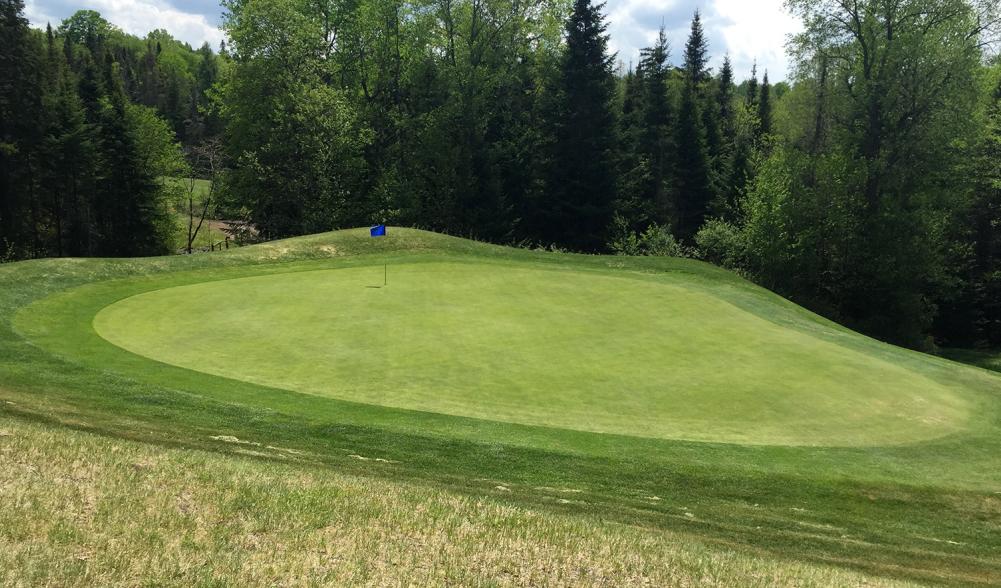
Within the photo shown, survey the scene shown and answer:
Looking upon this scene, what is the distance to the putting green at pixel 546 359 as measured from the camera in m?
11.8

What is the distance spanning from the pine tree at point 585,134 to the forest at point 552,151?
161 mm

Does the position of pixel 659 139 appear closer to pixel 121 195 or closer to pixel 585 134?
pixel 585 134

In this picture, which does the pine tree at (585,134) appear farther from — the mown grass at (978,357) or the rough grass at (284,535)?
the rough grass at (284,535)

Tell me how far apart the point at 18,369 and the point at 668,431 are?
12.3 m

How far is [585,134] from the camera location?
50.4 m

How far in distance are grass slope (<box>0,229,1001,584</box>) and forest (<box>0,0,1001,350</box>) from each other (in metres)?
27.1

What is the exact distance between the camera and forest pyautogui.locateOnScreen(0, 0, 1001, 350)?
3759 centimetres

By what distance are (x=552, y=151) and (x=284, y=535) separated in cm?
4827

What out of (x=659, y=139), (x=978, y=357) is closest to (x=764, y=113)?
(x=659, y=139)

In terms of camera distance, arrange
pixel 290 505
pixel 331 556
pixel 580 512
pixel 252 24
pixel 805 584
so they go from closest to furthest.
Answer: pixel 331 556
pixel 805 584
pixel 290 505
pixel 580 512
pixel 252 24

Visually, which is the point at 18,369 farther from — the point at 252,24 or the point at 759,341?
the point at 252,24

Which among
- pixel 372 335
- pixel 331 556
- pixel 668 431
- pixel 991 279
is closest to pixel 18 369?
pixel 372 335

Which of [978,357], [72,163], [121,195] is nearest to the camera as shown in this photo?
[978,357]

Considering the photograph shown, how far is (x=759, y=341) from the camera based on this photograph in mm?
16359
